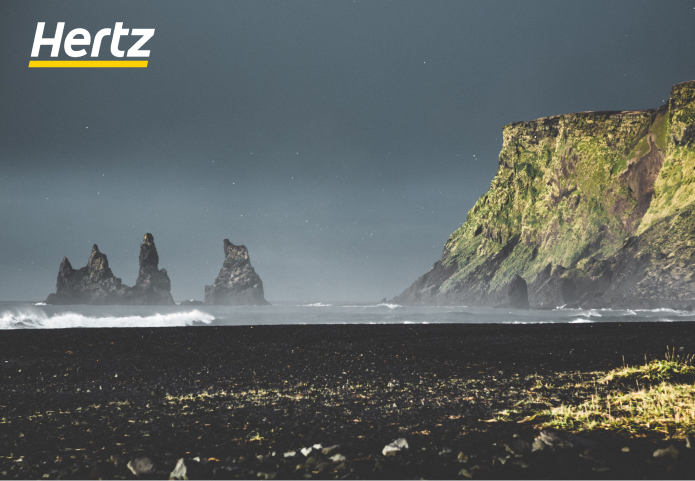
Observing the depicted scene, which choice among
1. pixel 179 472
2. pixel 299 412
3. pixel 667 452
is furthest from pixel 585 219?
pixel 179 472

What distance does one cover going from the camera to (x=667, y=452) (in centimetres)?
456

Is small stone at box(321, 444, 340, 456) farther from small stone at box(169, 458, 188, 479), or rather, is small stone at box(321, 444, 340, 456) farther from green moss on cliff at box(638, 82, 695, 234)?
green moss on cliff at box(638, 82, 695, 234)

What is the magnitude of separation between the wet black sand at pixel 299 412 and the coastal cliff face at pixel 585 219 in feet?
259

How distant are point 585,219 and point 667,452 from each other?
126841 mm

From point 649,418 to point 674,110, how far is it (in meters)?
108

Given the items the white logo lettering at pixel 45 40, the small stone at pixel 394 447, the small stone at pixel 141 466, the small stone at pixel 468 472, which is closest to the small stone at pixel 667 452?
the small stone at pixel 468 472

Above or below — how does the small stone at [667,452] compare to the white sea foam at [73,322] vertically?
above

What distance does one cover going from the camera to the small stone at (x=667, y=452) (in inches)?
177

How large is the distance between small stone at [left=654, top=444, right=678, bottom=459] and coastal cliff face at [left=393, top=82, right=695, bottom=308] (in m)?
88.7

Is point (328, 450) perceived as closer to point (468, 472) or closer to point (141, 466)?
point (468, 472)

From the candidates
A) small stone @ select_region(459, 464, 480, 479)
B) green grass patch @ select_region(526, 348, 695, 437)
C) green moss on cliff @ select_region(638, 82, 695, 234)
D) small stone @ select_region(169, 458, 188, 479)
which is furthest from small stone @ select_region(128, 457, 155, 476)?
green moss on cliff @ select_region(638, 82, 695, 234)

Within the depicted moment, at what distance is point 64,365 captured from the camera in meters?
14.0

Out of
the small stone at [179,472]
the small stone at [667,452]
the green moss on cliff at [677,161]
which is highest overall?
the green moss on cliff at [677,161]

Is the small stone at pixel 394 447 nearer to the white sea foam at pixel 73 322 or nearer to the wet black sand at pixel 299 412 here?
the wet black sand at pixel 299 412
